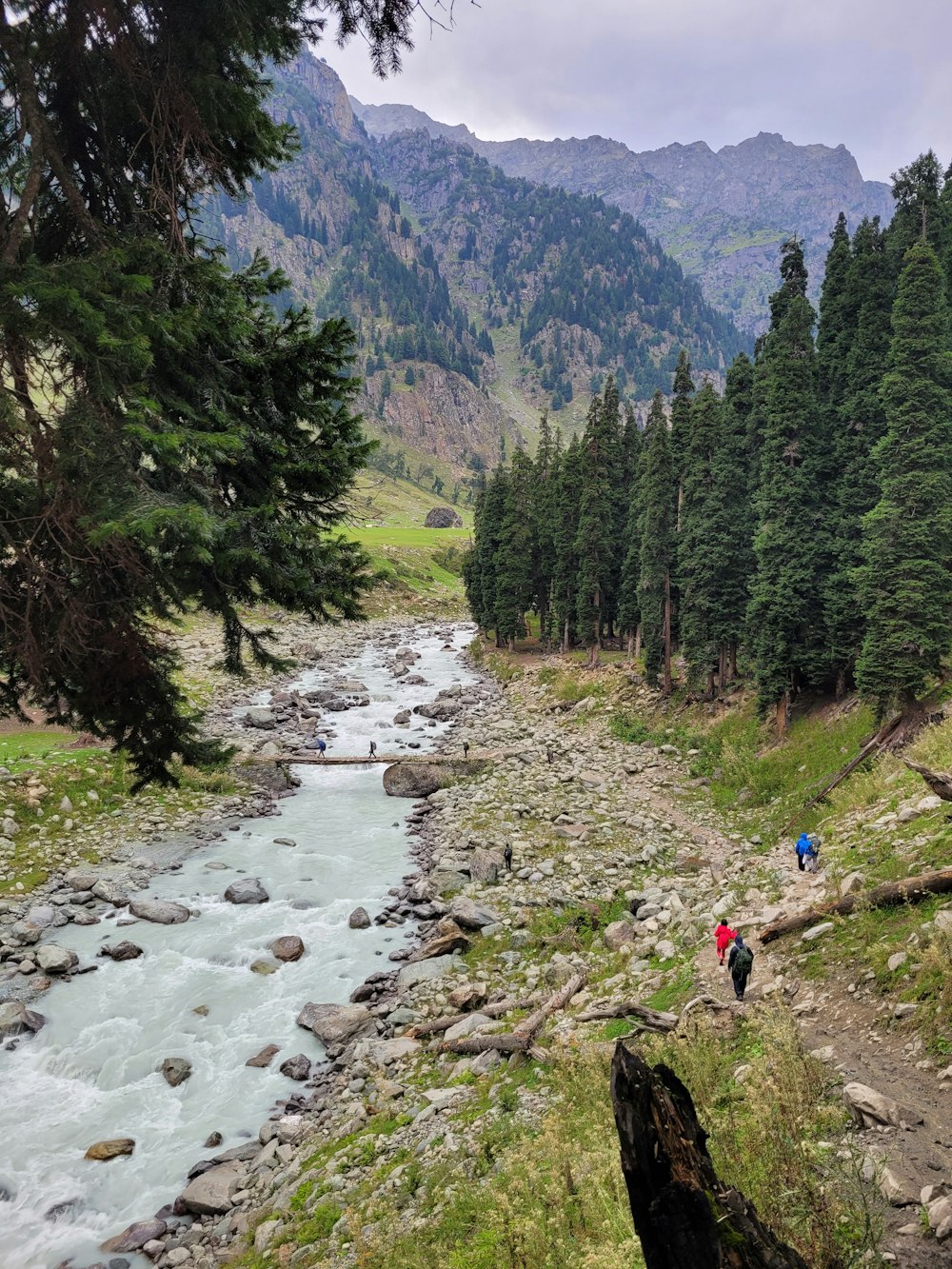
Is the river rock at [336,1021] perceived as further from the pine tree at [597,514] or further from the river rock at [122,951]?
the pine tree at [597,514]

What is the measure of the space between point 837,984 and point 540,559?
55035 millimetres

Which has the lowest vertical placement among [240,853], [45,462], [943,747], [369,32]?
[240,853]

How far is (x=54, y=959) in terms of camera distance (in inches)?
663

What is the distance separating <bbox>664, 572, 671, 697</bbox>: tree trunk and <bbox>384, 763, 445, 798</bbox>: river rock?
15134mm

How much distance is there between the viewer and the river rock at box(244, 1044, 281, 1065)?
14.1 m

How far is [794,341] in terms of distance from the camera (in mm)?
29016

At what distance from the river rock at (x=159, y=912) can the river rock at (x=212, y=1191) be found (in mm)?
9253

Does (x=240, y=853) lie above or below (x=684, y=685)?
below

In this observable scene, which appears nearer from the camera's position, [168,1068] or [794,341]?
[168,1068]

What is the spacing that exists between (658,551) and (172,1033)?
3365cm

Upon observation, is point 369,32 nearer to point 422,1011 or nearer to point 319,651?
point 422,1011

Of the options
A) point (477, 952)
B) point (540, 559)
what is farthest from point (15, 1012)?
point (540, 559)

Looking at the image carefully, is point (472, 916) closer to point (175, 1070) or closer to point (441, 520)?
point (175, 1070)

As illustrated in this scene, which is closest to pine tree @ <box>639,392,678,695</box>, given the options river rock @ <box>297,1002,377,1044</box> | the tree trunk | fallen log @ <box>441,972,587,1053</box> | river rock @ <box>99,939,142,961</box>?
the tree trunk
